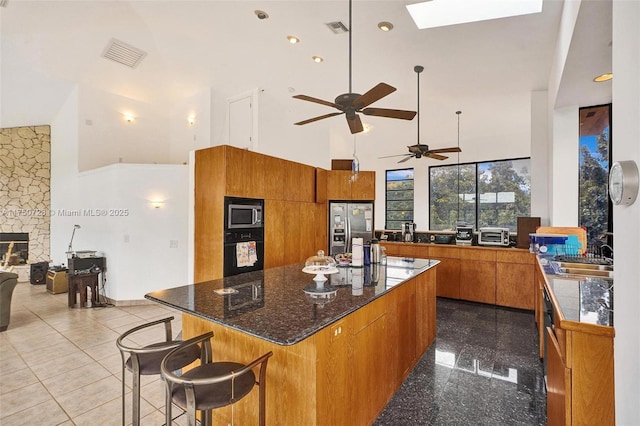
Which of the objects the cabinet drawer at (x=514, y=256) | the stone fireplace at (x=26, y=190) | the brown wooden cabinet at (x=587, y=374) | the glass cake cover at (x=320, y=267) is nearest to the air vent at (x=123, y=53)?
the stone fireplace at (x=26, y=190)

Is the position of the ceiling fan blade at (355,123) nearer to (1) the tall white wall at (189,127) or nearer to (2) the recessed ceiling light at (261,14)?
(2) the recessed ceiling light at (261,14)

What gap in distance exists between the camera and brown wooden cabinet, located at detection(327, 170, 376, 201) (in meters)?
5.34

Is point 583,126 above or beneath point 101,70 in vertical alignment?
beneath

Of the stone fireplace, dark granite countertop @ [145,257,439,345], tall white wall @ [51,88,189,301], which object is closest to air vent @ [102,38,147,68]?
→ tall white wall @ [51,88,189,301]

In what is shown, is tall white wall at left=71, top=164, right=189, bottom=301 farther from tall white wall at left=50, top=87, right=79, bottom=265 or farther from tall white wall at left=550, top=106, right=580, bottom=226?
tall white wall at left=550, top=106, right=580, bottom=226

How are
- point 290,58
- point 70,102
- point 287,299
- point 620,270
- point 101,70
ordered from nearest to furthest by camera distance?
point 620,270 < point 287,299 < point 290,58 < point 101,70 < point 70,102

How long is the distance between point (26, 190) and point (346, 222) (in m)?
7.57

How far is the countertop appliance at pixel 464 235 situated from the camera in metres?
5.25

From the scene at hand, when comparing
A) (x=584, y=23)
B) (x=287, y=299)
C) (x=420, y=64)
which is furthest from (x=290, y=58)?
(x=287, y=299)

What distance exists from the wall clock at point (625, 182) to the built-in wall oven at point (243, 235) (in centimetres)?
332

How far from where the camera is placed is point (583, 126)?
348 cm

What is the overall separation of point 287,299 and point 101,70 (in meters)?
6.34

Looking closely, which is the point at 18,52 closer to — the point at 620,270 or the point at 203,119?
the point at 203,119

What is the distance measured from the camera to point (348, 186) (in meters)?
5.38
